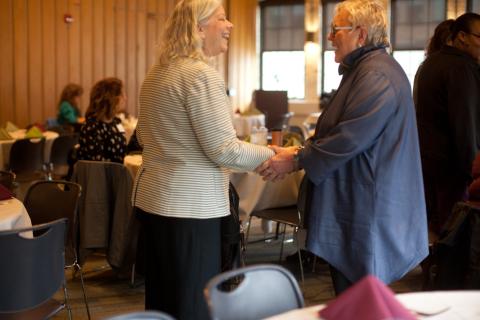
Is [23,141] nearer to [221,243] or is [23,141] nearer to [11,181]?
[11,181]

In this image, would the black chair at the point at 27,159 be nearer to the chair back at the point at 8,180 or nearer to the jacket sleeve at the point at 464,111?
the chair back at the point at 8,180

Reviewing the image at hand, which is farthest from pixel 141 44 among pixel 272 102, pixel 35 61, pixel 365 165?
pixel 365 165

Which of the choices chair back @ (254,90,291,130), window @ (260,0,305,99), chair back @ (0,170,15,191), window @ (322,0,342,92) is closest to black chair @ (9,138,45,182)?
chair back @ (0,170,15,191)

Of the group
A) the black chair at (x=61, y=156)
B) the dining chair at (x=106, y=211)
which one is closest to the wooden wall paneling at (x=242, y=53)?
the black chair at (x=61, y=156)

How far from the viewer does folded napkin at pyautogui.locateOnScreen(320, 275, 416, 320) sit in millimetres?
1710

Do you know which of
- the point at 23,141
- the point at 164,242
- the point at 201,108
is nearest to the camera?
the point at 201,108

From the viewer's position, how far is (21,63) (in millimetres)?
10945

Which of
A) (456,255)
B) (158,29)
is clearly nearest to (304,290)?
(456,255)

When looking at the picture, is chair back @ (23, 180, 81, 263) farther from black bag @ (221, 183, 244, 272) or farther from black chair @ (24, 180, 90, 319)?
black bag @ (221, 183, 244, 272)

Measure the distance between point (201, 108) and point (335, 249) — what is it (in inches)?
31.2

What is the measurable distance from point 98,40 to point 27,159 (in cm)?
518

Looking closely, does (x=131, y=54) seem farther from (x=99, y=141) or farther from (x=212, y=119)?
(x=212, y=119)

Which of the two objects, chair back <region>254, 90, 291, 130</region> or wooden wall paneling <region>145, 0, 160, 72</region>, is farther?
chair back <region>254, 90, 291, 130</region>

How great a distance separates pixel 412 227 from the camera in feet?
9.71
